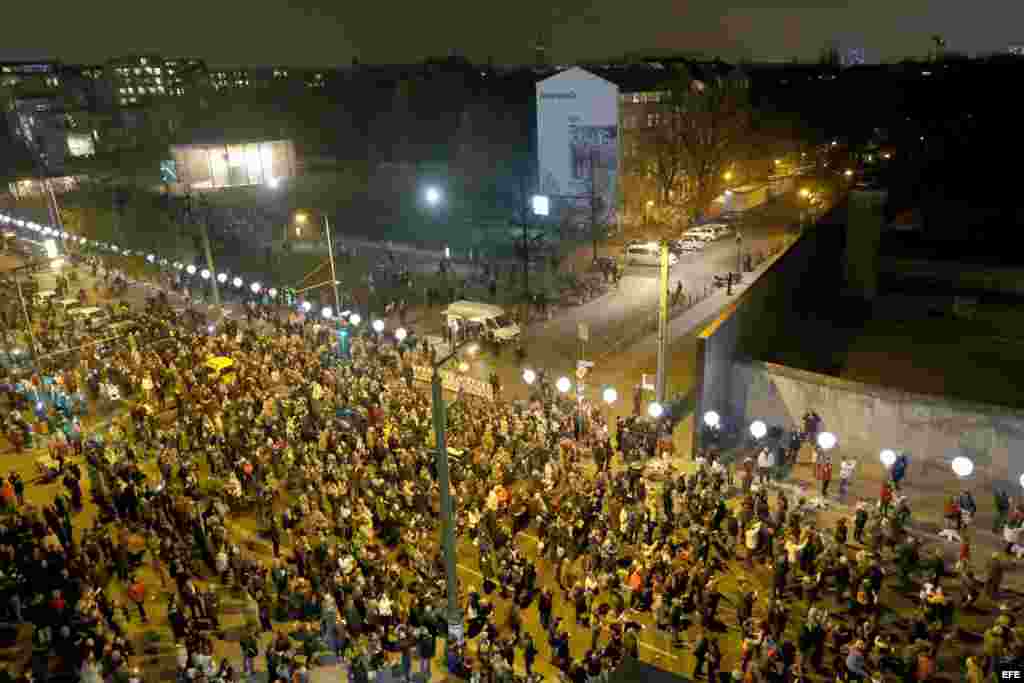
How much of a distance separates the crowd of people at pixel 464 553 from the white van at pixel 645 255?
65.1 feet

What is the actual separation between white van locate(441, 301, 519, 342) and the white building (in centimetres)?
2363

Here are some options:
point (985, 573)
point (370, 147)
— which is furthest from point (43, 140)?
point (985, 573)

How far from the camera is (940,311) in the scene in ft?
98.3

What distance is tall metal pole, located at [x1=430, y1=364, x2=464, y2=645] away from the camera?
11.0m

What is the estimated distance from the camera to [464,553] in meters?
15.8

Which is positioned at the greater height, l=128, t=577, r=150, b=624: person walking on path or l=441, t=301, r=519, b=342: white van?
l=441, t=301, r=519, b=342: white van

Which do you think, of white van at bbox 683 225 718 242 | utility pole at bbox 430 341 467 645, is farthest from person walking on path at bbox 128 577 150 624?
white van at bbox 683 225 718 242

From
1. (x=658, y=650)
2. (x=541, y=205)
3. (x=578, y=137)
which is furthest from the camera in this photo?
(x=578, y=137)

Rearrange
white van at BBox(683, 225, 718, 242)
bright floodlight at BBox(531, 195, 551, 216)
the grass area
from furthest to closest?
bright floodlight at BBox(531, 195, 551, 216)
white van at BBox(683, 225, 718, 242)
the grass area

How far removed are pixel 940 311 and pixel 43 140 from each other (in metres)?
92.2

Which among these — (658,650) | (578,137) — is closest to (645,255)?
(578,137)

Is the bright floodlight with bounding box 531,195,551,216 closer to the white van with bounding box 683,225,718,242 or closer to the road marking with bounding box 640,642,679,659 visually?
the white van with bounding box 683,225,718,242

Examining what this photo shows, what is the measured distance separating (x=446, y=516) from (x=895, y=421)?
1286 centimetres

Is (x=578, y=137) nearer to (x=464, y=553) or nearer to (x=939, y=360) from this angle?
(x=939, y=360)
